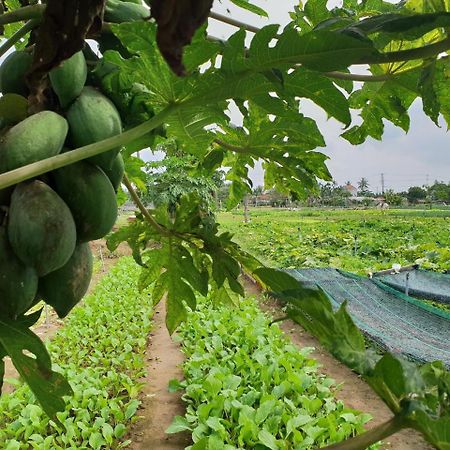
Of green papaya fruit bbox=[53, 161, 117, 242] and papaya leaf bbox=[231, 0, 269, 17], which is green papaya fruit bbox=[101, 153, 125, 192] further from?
papaya leaf bbox=[231, 0, 269, 17]

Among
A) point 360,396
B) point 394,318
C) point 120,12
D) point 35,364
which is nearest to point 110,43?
point 120,12

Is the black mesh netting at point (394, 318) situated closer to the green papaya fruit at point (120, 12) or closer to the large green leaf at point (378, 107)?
the large green leaf at point (378, 107)

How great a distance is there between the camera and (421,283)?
7.39m

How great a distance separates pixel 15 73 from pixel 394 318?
20.2 ft

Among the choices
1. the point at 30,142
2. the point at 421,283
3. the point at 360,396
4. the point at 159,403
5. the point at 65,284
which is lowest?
the point at 360,396

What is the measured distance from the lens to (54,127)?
0.77 m

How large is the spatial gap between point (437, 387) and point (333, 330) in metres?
0.17

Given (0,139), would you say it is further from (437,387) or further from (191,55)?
(437,387)

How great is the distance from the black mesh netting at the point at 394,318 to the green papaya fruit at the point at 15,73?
4.61m

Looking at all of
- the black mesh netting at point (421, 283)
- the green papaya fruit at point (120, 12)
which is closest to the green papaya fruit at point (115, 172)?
the green papaya fruit at point (120, 12)

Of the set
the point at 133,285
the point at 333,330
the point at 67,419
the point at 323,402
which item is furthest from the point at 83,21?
the point at 133,285

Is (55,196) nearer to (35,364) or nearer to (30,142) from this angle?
(30,142)

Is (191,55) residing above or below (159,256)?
above

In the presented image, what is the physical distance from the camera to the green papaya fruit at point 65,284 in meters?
0.83
